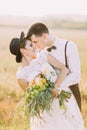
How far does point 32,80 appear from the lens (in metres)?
4.90

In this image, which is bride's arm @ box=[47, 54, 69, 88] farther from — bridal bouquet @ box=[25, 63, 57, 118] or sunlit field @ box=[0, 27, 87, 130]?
sunlit field @ box=[0, 27, 87, 130]

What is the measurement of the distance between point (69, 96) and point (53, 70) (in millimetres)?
263

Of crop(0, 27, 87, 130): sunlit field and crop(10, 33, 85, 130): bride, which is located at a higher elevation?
crop(10, 33, 85, 130): bride

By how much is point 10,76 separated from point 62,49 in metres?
4.51

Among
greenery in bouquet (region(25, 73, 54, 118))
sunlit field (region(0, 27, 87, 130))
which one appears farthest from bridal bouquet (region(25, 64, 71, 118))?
sunlit field (region(0, 27, 87, 130))

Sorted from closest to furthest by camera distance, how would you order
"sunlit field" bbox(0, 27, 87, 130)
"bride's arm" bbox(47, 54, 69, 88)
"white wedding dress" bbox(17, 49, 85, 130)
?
1. "bride's arm" bbox(47, 54, 69, 88)
2. "white wedding dress" bbox(17, 49, 85, 130)
3. "sunlit field" bbox(0, 27, 87, 130)

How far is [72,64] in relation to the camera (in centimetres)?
487

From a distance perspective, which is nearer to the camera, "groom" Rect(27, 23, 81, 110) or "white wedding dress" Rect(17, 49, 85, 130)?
"groom" Rect(27, 23, 81, 110)

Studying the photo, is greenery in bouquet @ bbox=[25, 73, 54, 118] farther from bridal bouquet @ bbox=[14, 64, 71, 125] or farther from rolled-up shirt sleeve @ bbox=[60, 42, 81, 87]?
rolled-up shirt sleeve @ bbox=[60, 42, 81, 87]

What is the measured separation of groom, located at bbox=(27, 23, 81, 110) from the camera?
4.86 meters

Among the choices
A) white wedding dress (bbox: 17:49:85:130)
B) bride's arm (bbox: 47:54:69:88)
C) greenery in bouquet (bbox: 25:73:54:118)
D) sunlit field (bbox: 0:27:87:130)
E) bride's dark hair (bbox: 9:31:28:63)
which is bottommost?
sunlit field (bbox: 0:27:87:130)

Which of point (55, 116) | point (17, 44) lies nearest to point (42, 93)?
point (55, 116)

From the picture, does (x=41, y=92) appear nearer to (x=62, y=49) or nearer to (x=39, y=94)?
(x=39, y=94)

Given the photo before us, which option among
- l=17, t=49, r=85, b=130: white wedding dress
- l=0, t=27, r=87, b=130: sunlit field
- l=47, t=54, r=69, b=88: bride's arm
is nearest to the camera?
l=47, t=54, r=69, b=88: bride's arm
